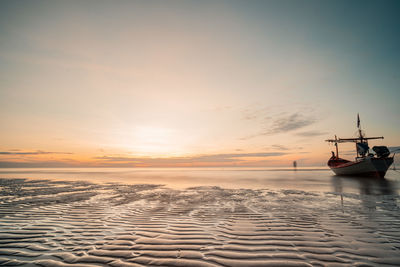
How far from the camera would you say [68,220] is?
23.9ft

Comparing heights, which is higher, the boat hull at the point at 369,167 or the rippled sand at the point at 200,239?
the rippled sand at the point at 200,239

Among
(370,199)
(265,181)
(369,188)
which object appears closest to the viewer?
(370,199)

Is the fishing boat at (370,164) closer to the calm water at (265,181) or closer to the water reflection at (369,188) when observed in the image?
the calm water at (265,181)

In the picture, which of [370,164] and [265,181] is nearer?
[265,181]

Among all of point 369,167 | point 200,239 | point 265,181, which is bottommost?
point 265,181

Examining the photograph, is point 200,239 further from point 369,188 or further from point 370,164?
point 370,164

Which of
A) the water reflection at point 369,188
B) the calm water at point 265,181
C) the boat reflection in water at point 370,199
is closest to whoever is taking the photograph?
the boat reflection in water at point 370,199

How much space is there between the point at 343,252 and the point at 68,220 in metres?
8.86

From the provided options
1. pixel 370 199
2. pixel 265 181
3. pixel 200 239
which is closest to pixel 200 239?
pixel 200 239

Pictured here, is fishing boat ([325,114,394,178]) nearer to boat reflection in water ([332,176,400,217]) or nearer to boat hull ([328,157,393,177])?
boat hull ([328,157,393,177])

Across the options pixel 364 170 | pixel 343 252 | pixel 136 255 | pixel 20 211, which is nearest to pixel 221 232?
pixel 136 255

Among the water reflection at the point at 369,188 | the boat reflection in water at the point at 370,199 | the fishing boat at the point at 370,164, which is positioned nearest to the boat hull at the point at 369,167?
the fishing boat at the point at 370,164

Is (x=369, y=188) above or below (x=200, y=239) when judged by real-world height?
below

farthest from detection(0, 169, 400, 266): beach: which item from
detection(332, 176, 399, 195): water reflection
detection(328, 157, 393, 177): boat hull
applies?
detection(328, 157, 393, 177): boat hull
